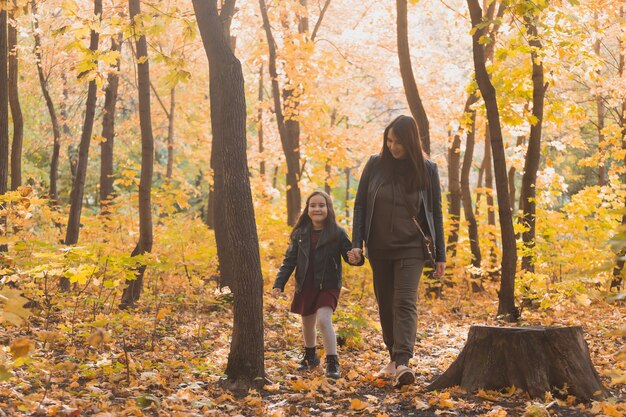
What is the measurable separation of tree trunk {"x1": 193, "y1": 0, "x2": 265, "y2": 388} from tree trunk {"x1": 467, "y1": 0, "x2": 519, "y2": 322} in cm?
408

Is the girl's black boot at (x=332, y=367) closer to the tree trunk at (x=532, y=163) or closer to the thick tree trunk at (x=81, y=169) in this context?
the tree trunk at (x=532, y=163)

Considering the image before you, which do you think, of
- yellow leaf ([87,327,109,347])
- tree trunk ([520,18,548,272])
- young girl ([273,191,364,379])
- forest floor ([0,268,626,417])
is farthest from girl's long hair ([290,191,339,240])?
tree trunk ([520,18,548,272])

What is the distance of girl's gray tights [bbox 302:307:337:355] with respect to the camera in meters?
6.46

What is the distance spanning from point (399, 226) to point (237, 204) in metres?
1.39

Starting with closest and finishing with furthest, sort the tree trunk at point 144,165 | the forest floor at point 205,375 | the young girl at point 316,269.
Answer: the forest floor at point 205,375, the young girl at point 316,269, the tree trunk at point 144,165

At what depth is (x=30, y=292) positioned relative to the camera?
7598 millimetres

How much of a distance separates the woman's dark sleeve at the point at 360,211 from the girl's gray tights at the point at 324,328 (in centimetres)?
81

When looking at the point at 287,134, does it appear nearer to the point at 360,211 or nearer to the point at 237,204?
the point at 360,211

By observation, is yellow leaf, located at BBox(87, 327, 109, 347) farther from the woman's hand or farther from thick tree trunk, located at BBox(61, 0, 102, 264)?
thick tree trunk, located at BBox(61, 0, 102, 264)

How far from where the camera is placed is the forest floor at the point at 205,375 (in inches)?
190

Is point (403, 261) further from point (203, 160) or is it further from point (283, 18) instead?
point (203, 160)

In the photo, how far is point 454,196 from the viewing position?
15500mm

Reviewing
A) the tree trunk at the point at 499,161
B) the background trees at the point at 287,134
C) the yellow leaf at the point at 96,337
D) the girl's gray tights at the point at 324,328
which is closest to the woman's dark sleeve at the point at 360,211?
the girl's gray tights at the point at 324,328

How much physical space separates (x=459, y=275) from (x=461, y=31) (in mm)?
6742
